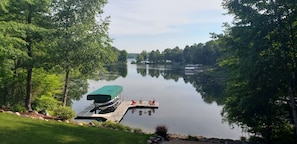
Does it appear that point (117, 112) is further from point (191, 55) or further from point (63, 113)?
point (191, 55)

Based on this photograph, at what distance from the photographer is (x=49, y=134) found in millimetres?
10391

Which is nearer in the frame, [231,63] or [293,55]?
[293,55]

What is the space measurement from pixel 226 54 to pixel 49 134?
1042 cm

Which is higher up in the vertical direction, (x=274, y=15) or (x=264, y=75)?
(x=274, y=15)

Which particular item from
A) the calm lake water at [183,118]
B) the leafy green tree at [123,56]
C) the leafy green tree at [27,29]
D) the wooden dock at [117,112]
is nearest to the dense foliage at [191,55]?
the leafy green tree at [123,56]

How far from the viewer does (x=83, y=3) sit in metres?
16.1

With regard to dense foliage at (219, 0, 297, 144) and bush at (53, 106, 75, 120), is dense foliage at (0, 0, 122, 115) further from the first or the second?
dense foliage at (219, 0, 297, 144)

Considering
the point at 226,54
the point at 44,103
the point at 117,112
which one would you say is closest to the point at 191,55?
the point at 117,112

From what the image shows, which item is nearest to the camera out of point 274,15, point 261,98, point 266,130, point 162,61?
point 274,15

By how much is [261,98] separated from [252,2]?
435cm

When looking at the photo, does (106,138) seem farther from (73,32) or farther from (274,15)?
(274,15)

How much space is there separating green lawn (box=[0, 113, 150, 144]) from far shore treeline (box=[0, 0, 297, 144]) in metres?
3.66

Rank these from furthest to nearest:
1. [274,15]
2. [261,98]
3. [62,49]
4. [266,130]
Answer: [62,49] < [266,130] < [261,98] < [274,15]

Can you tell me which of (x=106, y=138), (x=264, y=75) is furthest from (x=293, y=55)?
(x=106, y=138)
